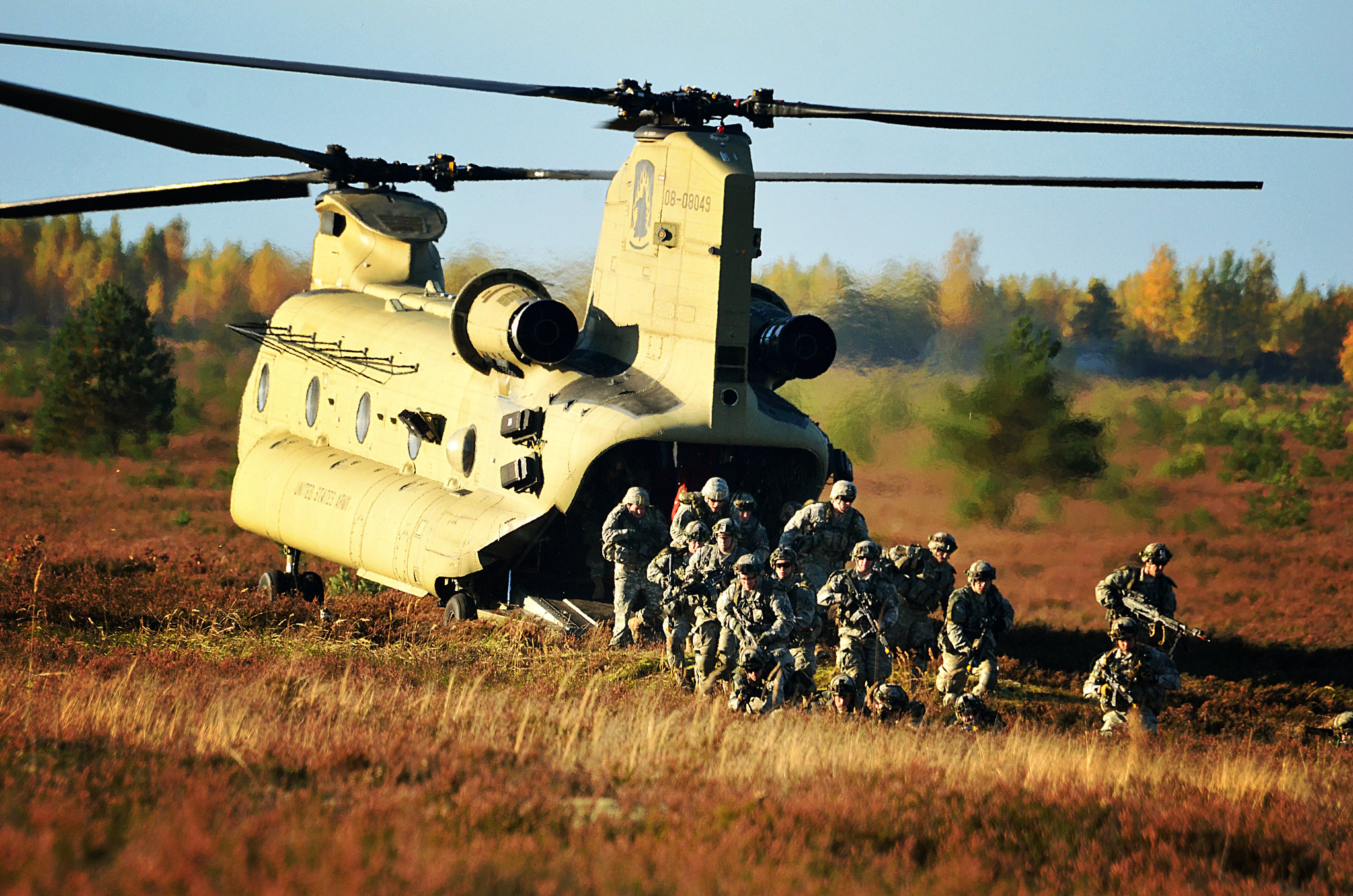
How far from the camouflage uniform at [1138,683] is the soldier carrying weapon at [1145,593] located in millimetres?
606

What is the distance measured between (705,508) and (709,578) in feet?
5.16

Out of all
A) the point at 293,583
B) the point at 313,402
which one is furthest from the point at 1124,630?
the point at 313,402

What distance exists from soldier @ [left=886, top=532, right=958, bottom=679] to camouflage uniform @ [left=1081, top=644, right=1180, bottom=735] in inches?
76.6

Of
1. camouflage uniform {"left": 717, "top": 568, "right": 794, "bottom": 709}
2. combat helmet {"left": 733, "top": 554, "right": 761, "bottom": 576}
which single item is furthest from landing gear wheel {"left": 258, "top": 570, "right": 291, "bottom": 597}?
combat helmet {"left": 733, "top": 554, "right": 761, "bottom": 576}

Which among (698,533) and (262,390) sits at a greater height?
(262,390)

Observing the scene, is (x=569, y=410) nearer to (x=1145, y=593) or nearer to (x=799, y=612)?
(x=799, y=612)

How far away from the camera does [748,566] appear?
41.1 ft

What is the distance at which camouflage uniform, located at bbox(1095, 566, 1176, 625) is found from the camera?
1356cm

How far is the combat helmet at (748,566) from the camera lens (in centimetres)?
1253

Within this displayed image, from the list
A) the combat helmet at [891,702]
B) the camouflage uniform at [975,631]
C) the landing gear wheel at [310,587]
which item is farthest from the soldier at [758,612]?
the landing gear wheel at [310,587]

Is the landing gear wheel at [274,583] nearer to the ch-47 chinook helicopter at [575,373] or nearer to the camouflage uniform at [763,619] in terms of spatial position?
the ch-47 chinook helicopter at [575,373]

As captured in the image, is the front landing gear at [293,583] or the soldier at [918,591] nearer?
the soldier at [918,591]

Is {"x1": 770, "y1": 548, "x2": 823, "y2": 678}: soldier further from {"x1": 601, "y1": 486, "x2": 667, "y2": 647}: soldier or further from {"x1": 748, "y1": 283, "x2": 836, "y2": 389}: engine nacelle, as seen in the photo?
{"x1": 748, "y1": 283, "x2": 836, "y2": 389}: engine nacelle

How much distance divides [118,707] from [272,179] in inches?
258
